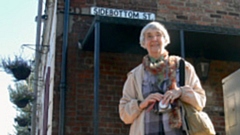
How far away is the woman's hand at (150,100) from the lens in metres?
2.67

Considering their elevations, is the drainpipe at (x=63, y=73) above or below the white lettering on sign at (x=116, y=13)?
below

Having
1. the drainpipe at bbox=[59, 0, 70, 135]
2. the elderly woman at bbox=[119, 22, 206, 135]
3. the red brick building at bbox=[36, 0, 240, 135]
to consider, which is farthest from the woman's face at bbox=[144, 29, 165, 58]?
the drainpipe at bbox=[59, 0, 70, 135]

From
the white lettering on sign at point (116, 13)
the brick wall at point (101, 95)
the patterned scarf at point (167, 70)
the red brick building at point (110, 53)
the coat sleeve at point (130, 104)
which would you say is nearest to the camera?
the patterned scarf at point (167, 70)

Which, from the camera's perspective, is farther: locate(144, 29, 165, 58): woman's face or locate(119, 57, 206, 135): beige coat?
locate(144, 29, 165, 58): woman's face

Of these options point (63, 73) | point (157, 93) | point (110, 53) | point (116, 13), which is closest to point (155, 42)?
point (157, 93)

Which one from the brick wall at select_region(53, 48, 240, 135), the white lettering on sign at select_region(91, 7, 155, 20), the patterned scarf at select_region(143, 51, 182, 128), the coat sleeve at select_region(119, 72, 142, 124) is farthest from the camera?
the white lettering on sign at select_region(91, 7, 155, 20)

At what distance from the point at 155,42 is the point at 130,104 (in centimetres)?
44

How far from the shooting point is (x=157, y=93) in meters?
2.71

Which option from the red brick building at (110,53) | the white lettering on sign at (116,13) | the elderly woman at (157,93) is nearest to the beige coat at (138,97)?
the elderly woman at (157,93)

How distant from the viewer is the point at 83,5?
268 inches

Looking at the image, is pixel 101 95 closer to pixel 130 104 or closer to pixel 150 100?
pixel 130 104

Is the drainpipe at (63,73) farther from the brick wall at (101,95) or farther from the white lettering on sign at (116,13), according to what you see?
the white lettering on sign at (116,13)

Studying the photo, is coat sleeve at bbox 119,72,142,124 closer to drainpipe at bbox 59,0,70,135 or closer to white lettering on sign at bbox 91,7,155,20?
drainpipe at bbox 59,0,70,135

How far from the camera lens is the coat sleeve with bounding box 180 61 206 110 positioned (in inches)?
105
